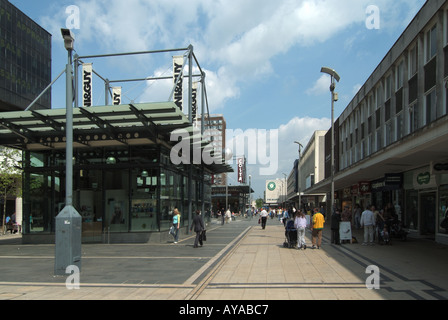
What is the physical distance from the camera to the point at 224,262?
12828 mm

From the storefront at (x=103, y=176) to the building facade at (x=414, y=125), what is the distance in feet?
30.6

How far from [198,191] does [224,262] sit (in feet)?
57.4

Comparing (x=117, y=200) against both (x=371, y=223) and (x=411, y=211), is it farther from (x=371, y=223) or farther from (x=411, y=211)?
(x=411, y=211)

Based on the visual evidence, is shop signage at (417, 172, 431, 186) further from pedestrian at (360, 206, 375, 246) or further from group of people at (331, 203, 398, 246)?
pedestrian at (360, 206, 375, 246)

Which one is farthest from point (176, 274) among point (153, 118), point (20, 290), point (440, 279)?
point (153, 118)

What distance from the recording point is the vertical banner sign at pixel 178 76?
20125 millimetres

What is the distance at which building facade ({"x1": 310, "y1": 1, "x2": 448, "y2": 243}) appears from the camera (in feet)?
49.4

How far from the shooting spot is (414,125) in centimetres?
1941

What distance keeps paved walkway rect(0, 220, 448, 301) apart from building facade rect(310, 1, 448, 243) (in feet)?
11.0

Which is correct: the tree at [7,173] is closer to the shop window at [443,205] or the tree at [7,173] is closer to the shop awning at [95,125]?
the shop awning at [95,125]

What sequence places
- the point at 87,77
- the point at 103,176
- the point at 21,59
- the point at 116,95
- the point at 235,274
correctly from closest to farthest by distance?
the point at 235,274 → the point at 103,176 → the point at 87,77 → the point at 116,95 → the point at 21,59

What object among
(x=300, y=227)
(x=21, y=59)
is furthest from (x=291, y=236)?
(x=21, y=59)

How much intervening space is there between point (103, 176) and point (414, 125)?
49.4ft
